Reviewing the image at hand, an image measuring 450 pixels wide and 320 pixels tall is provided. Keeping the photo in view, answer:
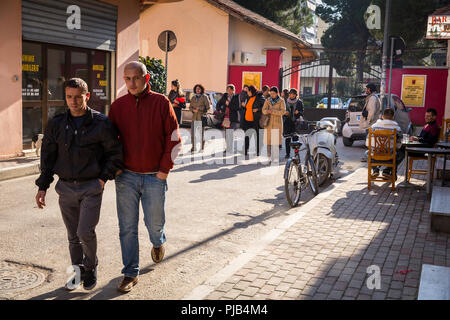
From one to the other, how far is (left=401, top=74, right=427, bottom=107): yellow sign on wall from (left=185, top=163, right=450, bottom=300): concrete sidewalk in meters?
17.4

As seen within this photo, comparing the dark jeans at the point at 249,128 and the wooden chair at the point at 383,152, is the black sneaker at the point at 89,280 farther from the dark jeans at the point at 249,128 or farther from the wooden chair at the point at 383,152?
the dark jeans at the point at 249,128

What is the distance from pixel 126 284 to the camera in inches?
185

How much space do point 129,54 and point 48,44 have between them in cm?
336

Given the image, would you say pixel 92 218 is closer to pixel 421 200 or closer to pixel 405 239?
pixel 405 239

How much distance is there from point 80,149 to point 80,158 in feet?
0.24

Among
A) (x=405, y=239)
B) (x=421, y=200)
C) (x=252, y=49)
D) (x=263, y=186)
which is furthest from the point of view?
(x=252, y=49)

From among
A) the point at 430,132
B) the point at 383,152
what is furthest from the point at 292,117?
the point at 383,152

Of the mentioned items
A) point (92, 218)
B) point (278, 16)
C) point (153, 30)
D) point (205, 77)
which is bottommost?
point (92, 218)

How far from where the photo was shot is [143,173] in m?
4.70

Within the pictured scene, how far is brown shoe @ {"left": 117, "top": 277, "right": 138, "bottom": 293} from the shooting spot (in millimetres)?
4654

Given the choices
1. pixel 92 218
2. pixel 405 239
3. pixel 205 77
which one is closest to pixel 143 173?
pixel 92 218

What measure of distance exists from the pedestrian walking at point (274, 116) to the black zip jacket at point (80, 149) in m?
8.69

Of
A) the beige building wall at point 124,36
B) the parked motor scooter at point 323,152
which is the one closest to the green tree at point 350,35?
the beige building wall at point 124,36

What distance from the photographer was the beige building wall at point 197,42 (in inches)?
1039
